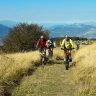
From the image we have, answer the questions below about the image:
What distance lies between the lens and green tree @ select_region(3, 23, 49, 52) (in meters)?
45.4

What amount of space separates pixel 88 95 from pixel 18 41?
3544cm

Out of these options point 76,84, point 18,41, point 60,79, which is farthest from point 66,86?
point 18,41

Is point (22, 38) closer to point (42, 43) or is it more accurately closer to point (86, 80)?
point (42, 43)

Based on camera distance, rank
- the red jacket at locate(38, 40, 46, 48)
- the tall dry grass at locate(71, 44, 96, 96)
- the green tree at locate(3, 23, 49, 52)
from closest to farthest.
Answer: the tall dry grass at locate(71, 44, 96, 96) < the red jacket at locate(38, 40, 46, 48) < the green tree at locate(3, 23, 49, 52)

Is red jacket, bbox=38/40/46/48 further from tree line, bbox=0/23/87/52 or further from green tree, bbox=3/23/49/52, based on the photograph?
green tree, bbox=3/23/49/52

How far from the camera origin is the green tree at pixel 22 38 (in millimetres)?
45359

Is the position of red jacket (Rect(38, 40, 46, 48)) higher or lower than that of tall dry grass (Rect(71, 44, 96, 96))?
higher

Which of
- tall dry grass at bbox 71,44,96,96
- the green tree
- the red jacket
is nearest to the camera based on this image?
tall dry grass at bbox 71,44,96,96

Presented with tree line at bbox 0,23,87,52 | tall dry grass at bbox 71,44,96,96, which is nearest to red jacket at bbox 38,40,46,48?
tall dry grass at bbox 71,44,96,96

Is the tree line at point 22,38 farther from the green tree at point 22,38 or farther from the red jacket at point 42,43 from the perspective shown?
the red jacket at point 42,43

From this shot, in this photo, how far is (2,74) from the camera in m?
12.5

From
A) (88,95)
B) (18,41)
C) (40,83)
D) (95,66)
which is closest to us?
(88,95)

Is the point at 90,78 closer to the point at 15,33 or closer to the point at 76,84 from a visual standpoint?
the point at 76,84

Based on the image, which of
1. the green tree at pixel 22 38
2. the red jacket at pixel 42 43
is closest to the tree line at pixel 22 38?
the green tree at pixel 22 38
